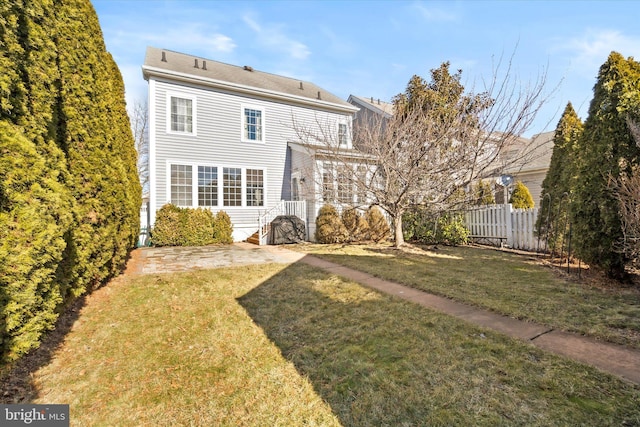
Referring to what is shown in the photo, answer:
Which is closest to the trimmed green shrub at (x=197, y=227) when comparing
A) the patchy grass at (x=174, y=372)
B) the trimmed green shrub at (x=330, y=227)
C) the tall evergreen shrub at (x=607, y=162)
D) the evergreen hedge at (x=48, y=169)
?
the trimmed green shrub at (x=330, y=227)

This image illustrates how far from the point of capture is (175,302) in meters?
4.26

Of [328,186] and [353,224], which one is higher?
[328,186]

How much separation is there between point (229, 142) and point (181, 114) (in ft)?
6.91

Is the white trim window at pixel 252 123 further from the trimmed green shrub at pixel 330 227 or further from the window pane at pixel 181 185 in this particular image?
the trimmed green shrub at pixel 330 227

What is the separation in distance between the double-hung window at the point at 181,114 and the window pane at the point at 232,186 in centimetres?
217

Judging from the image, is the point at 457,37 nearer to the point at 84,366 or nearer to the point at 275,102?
the point at 275,102

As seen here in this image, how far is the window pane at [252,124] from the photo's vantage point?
13188 millimetres

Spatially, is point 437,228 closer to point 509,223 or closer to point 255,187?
point 509,223

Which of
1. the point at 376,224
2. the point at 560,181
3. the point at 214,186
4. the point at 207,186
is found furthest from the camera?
the point at 214,186

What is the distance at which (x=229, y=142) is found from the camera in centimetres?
1275

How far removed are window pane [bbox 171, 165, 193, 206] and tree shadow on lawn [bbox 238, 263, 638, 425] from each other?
923cm

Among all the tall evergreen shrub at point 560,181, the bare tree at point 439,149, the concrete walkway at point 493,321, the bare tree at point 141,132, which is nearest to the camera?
the concrete walkway at point 493,321

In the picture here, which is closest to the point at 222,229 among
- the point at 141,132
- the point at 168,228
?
the point at 168,228

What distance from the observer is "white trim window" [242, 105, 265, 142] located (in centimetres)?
1312
